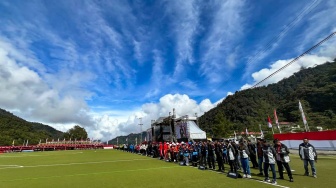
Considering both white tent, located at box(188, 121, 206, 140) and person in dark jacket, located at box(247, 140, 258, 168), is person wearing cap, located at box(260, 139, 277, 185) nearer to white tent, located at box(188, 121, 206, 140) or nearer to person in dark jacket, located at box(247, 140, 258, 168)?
person in dark jacket, located at box(247, 140, 258, 168)

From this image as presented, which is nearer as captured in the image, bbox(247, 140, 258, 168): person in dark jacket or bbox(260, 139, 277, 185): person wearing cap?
bbox(260, 139, 277, 185): person wearing cap

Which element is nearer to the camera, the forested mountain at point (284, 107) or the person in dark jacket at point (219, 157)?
the person in dark jacket at point (219, 157)

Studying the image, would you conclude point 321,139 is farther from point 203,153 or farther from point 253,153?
point 203,153

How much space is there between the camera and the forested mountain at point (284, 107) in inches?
3226

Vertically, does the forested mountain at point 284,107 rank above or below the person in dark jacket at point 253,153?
above

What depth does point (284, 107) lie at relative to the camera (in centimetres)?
11600

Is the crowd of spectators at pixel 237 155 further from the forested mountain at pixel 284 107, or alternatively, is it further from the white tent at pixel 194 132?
the forested mountain at pixel 284 107

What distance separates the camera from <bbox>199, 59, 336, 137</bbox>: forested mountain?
81.9 meters

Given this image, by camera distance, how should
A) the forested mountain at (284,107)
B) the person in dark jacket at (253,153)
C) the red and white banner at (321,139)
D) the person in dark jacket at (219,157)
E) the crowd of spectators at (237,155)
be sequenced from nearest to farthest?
1. the crowd of spectators at (237,155)
2. the person in dark jacket at (219,157)
3. the person in dark jacket at (253,153)
4. the red and white banner at (321,139)
5. the forested mountain at (284,107)

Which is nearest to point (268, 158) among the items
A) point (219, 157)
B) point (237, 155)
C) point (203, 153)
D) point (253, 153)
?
point (237, 155)

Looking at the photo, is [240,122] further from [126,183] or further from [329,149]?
[126,183]

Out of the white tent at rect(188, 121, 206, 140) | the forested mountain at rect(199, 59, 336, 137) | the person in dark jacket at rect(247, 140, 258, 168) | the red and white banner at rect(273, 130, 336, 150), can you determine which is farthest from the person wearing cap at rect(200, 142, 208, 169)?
the forested mountain at rect(199, 59, 336, 137)

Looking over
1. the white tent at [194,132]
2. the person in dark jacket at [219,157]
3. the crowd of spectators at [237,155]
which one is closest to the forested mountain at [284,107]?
the white tent at [194,132]

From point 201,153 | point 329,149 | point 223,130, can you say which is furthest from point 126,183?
point 223,130
